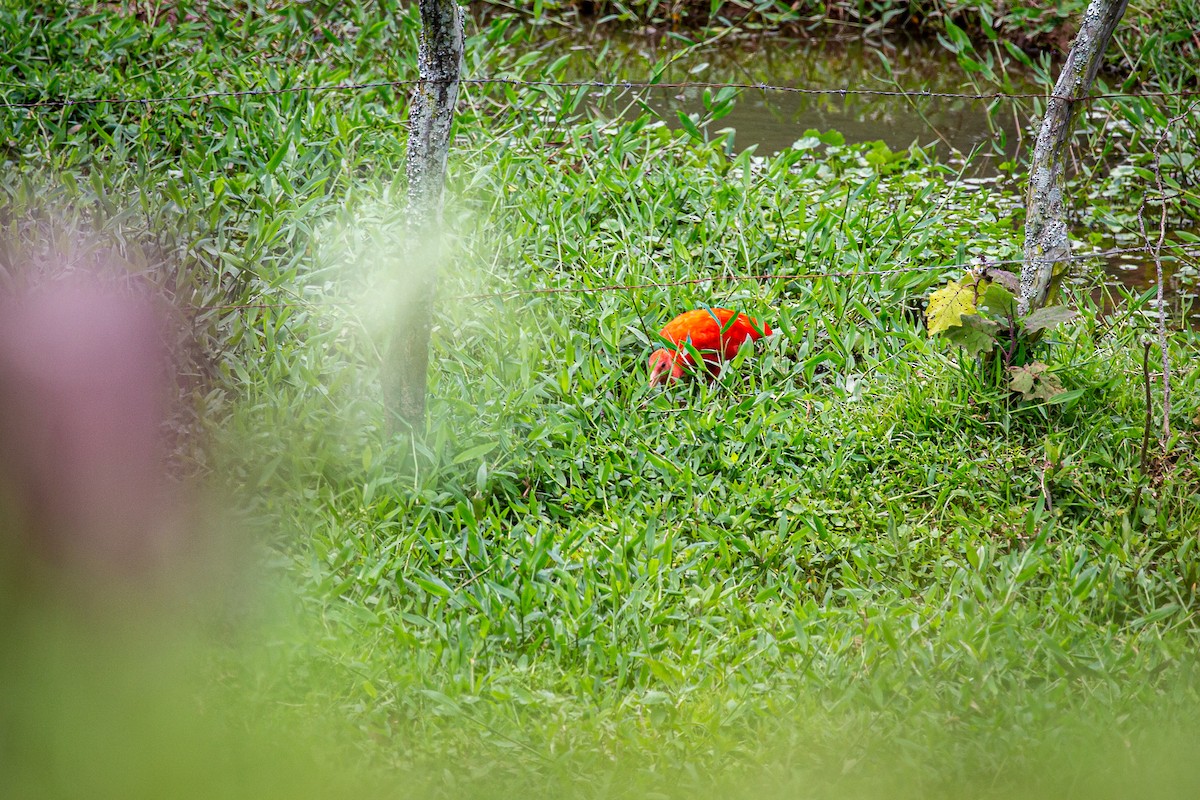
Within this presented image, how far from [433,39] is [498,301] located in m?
0.87

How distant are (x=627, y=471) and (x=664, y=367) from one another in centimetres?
38

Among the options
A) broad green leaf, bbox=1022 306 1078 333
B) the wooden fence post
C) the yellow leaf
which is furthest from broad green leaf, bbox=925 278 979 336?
the wooden fence post

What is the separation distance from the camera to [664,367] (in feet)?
8.29

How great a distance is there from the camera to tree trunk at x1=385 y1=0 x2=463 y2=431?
6.35 ft

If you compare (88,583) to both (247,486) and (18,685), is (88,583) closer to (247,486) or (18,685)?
(18,685)

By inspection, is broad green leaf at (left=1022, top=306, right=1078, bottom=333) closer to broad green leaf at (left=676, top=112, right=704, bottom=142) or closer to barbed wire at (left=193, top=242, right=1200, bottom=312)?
barbed wire at (left=193, top=242, right=1200, bottom=312)

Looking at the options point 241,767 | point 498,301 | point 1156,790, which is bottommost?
point 1156,790

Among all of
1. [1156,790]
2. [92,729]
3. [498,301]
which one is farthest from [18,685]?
[498,301]

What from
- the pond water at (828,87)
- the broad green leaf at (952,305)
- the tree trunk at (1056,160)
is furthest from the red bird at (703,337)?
the pond water at (828,87)

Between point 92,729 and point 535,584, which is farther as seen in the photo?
point 535,584

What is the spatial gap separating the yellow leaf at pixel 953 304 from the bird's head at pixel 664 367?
607 mm

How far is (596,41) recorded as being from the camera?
210 inches

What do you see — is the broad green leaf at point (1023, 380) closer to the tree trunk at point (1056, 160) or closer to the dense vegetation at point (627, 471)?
the dense vegetation at point (627, 471)

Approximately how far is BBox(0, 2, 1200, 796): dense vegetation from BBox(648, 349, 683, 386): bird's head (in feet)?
0.14
